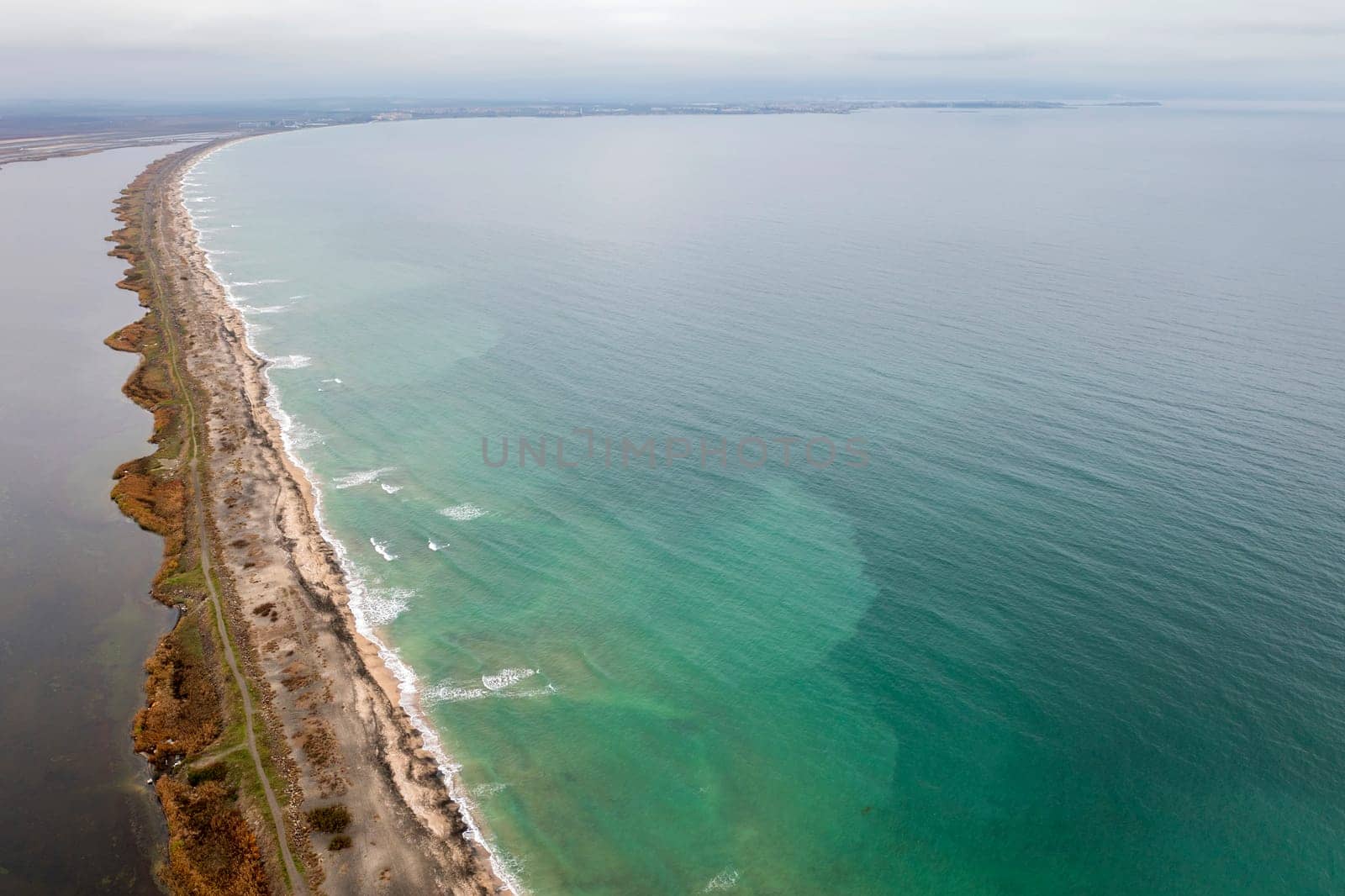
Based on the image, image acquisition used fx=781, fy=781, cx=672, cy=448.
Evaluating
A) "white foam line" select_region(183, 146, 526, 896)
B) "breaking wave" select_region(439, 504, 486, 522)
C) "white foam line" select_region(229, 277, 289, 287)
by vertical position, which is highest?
"white foam line" select_region(229, 277, 289, 287)

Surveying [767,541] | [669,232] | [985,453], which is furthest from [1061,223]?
[767,541]

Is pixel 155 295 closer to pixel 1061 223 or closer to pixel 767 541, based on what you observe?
pixel 767 541

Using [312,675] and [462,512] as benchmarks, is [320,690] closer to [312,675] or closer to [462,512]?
[312,675]

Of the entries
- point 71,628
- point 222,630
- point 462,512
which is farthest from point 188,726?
point 462,512

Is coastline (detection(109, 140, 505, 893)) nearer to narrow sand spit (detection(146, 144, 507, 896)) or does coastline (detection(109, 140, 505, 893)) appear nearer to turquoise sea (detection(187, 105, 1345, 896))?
narrow sand spit (detection(146, 144, 507, 896))

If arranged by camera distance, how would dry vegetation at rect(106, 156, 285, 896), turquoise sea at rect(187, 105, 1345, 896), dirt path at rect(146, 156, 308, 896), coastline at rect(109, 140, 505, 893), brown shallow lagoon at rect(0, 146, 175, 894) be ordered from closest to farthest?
dry vegetation at rect(106, 156, 285, 896)
dirt path at rect(146, 156, 308, 896)
coastline at rect(109, 140, 505, 893)
turquoise sea at rect(187, 105, 1345, 896)
brown shallow lagoon at rect(0, 146, 175, 894)

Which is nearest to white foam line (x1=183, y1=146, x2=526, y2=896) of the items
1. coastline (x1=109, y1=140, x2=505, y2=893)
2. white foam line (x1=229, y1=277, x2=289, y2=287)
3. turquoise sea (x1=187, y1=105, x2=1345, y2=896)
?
coastline (x1=109, y1=140, x2=505, y2=893)
